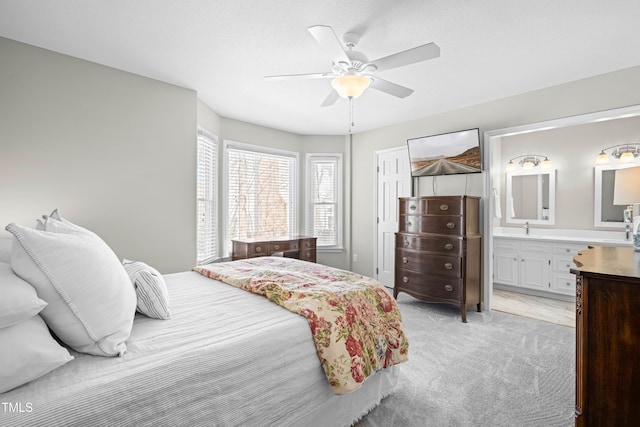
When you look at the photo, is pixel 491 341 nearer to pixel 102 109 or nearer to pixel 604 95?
pixel 604 95

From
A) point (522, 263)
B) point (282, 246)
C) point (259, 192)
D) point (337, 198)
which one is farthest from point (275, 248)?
point (522, 263)

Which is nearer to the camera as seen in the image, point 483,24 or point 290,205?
point 483,24

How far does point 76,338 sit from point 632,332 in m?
2.22

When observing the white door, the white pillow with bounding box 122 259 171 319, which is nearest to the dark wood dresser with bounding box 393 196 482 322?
the white door

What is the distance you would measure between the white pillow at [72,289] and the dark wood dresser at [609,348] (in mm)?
1968

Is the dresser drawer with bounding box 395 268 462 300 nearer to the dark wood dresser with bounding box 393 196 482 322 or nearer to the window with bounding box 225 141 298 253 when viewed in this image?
the dark wood dresser with bounding box 393 196 482 322

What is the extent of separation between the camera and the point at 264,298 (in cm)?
180

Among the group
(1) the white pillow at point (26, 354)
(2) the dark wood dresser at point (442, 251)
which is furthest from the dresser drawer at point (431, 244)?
(1) the white pillow at point (26, 354)

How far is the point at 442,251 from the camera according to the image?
12.0 feet

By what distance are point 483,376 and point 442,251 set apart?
5.26ft

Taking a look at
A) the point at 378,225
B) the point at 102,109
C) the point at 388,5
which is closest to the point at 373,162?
the point at 378,225

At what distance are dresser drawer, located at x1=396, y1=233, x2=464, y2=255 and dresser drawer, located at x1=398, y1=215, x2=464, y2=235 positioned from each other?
0.28 feet

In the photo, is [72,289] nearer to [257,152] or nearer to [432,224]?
[432,224]

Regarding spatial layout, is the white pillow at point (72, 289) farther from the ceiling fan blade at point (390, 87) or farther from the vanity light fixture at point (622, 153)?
the vanity light fixture at point (622, 153)
